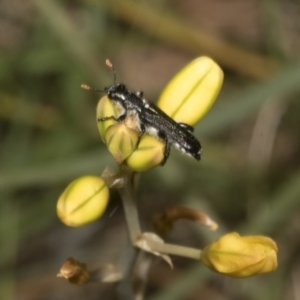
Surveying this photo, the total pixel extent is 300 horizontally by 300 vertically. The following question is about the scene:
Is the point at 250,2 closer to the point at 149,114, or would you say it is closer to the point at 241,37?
the point at 241,37

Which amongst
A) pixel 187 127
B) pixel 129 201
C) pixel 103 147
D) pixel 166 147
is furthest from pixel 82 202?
pixel 103 147

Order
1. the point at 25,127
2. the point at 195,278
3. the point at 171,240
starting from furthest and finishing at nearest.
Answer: the point at 171,240, the point at 25,127, the point at 195,278

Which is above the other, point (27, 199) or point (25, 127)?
point (25, 127)

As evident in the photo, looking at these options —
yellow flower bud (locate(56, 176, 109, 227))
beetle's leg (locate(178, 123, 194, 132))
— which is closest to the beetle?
beetle's leg (locate(178, 123, 194, 132))

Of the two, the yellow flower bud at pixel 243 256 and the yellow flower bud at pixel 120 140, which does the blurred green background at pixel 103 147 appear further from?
the yellow flower bud at pixel 120 140

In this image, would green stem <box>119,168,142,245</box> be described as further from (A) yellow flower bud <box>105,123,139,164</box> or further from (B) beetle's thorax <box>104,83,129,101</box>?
(B) beetle's thorax <box>104,83,129,101</box>

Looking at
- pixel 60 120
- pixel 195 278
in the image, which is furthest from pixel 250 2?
pixel 195 278
